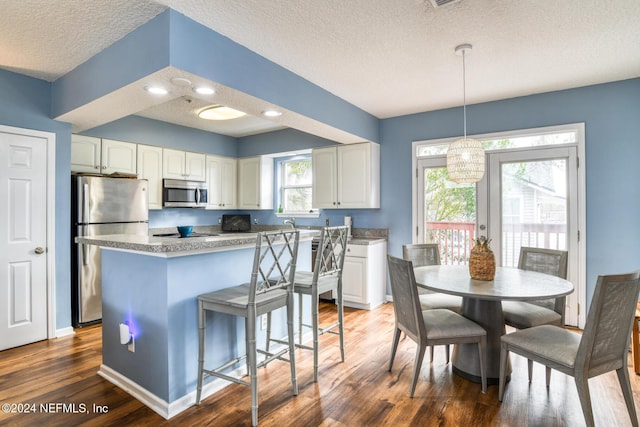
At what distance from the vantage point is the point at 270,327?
2.78 metres

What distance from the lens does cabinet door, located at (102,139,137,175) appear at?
13.4 ft

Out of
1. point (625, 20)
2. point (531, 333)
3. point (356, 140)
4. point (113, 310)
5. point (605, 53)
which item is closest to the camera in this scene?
point (531, 333)

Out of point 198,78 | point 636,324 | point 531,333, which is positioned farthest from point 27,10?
point 636,324

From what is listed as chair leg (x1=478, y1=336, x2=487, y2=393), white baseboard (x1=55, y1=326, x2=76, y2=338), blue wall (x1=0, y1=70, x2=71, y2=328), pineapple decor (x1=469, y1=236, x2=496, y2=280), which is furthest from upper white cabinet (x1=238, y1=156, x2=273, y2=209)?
chair leg (x1=478, y1=336, x2=487, y2=393)

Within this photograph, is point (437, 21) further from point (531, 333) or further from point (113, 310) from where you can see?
point (113, 310)

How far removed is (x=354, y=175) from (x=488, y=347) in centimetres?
269

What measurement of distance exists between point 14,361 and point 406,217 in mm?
4199

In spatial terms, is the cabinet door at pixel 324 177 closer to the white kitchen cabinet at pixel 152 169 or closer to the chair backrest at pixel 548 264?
the white kitchen cabinet at pixel 152 169

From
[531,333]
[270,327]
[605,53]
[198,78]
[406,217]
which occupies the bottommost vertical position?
[270,327]

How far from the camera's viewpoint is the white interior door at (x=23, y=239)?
305cm

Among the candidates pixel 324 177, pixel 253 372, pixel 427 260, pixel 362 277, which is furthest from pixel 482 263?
pixel 324 177

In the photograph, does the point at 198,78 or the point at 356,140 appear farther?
the point at 356,140

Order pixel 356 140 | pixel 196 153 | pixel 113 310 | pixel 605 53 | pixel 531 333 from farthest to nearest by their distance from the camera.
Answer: pixel 196 153
pixel 356 140
pixel 605 53
pixel 113 310
pixel 531 333

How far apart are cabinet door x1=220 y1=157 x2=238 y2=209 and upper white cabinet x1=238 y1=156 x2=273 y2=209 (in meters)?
0.07
